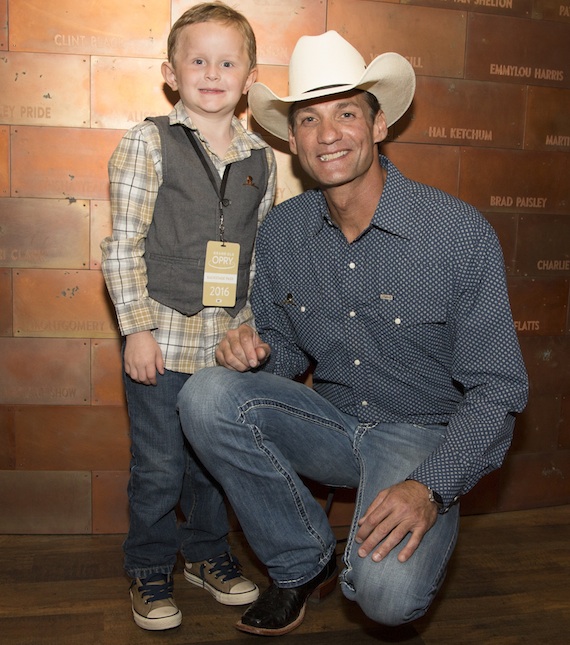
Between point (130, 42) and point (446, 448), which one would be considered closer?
point (446, 448)

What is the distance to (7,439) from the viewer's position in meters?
2.39

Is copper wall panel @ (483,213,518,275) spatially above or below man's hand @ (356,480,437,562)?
above

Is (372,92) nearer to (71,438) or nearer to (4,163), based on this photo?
(4,163)

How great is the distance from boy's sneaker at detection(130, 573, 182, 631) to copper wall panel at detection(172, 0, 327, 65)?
5.09ft

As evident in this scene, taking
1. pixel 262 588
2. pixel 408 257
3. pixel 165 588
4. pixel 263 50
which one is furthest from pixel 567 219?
pixel 165 588

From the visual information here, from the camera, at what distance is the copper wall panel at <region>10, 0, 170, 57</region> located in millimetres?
2184

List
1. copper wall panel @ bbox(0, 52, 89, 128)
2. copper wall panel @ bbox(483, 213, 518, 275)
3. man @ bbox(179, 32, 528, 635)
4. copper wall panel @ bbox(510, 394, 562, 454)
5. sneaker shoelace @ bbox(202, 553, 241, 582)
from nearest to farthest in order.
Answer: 1. man @ bbox(179, 32, 528, 635)
2. sneaker shoelace @ bbox(202, 553, 241, 582)
3. copper wall panel @ bbox(0, 52, 89, 128)
4. copper wall panel @ bbox(483, 213, 518, 275)
5. copper wall panel @ bbox(510, 394, 562, 454)

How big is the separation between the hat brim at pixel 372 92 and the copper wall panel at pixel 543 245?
681mm

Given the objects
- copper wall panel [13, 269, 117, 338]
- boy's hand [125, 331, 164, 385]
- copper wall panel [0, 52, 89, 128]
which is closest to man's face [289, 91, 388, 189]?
boy's hand [125, 331, 164, 385]

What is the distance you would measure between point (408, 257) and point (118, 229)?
2.42 ft

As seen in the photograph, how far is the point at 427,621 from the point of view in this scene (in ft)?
6.41

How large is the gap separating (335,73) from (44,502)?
1613 millimetres

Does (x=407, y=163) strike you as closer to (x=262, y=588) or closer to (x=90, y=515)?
(x=262, y=588)

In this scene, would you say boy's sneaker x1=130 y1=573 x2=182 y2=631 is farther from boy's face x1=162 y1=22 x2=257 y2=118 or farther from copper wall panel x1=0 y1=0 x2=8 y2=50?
copper wall panel x1=0 y1=0 x2=8 y2=50
